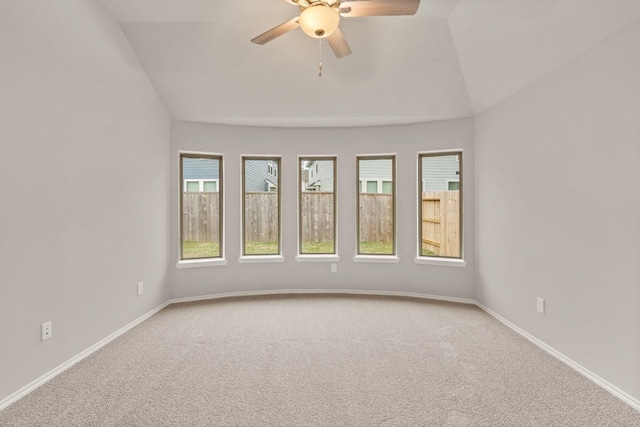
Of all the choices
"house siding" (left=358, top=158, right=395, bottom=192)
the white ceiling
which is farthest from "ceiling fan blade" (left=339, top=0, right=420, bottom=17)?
"house siding" (left=358, top=158, right=395, bottom=192)

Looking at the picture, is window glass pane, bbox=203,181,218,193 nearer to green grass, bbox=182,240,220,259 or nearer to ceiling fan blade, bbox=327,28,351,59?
green grass, bbox=182,240,220,259

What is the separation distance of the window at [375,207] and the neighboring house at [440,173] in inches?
19.3

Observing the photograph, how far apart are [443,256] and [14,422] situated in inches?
168

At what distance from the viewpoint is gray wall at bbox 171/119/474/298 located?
3.99 m

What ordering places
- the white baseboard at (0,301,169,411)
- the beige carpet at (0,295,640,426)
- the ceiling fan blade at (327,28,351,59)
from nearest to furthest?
the beige carpet at (0,295,640,426) < the white baseboard at (0,301,169,411) < the ceiling fan blade at (327,28,351,59)

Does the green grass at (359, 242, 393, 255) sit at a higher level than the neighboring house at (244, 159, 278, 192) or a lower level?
lower

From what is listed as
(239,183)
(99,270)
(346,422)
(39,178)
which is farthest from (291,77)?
(346,422)

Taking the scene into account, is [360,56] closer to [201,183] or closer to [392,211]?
[392,211]

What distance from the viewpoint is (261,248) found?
14.7 ft

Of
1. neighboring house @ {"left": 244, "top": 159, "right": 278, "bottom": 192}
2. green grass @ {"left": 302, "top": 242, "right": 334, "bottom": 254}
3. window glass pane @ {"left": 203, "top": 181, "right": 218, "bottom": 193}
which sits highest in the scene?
neighboring house @ {"left": 244, "top": 159, "right": 278, "bottom": 192}

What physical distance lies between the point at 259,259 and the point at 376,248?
169 cm

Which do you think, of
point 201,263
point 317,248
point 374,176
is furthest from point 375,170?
point 201,263

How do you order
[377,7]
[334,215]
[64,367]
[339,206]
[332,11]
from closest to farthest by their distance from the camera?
[332,11]
[377,7]
[64,367]
[339,206]
[334,215]

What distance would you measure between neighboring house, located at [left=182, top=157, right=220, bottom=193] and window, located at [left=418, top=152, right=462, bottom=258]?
2847 mm
